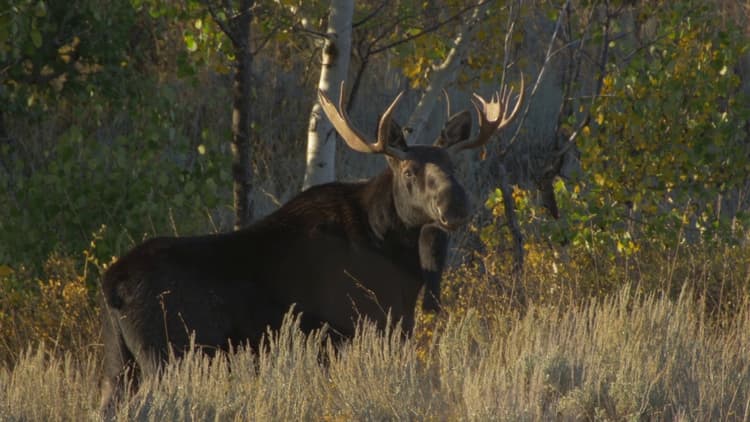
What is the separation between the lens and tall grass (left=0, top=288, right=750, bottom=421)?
5.90m

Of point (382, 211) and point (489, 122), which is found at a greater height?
point (489, 122)

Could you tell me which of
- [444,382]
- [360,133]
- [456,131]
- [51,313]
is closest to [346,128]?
[360,133]

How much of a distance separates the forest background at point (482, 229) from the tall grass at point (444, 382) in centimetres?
2

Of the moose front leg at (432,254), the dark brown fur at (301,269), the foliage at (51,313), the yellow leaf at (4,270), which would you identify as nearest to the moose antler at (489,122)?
the dark brown fur at (301,269)

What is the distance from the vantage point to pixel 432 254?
7.21 m

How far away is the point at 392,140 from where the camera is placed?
718 centimetres

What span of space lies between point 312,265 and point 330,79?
224 cm

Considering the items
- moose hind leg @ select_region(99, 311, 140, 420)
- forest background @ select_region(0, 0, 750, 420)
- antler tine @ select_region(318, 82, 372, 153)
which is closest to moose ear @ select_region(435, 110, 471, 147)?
antler tine @ select_region(318, 82, 372, 153)

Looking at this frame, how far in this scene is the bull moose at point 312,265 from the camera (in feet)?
21.6

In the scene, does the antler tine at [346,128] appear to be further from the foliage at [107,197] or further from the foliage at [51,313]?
the foliage at [51,313]

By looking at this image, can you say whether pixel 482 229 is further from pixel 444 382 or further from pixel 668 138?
pixel 444 382

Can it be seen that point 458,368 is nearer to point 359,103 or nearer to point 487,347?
point 487,347

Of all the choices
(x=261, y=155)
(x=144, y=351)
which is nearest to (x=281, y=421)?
(x=144, y=351)

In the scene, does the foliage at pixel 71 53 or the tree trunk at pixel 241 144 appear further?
the foliage at pixel 71 53
